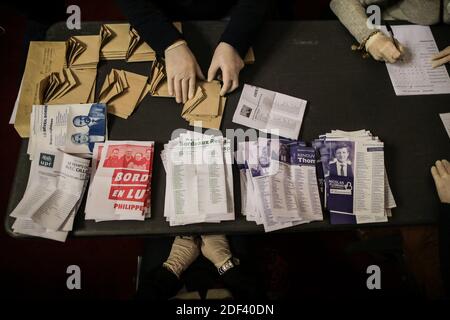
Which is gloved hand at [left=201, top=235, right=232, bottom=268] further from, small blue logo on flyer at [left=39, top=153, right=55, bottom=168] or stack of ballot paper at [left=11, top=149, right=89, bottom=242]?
small blue logo on flyer at [left=39, top=153, right=55, bottom=168]

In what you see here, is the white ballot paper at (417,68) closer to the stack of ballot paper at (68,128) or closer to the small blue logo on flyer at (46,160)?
the stack of ballot paper at (68,128)

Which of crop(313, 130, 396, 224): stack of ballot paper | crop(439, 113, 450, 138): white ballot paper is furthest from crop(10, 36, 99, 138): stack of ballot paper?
crop(439, 113, 450, 138): white ballot paper

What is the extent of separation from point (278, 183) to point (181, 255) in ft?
1.74

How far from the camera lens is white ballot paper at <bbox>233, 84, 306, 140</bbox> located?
1.09m

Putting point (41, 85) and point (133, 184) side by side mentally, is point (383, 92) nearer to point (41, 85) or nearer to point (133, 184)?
point (133, 184)

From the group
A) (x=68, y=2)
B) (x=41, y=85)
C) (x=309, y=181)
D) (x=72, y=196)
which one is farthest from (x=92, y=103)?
(x=68, y=2)

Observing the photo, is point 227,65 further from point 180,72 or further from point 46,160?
point 46,160

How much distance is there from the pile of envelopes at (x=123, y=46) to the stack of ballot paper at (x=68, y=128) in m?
0.22

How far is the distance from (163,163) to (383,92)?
84 centimetres

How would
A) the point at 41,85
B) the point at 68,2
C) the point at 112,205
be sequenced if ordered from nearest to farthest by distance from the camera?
the point at 112,205 < the point at 41,85 < the point at 68,2

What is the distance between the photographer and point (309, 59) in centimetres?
119

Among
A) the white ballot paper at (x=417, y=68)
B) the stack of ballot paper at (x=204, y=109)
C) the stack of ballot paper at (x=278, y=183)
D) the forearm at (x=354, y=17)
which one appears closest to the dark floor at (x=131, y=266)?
the forearm at (x=354, y=17)

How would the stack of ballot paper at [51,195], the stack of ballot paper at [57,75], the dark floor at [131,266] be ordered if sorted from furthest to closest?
the dark floor at [131,266] < the stack of ballot paper at [57,75] < the stack of ballot paper at [51,195]

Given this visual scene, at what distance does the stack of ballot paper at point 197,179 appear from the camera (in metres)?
0.96
